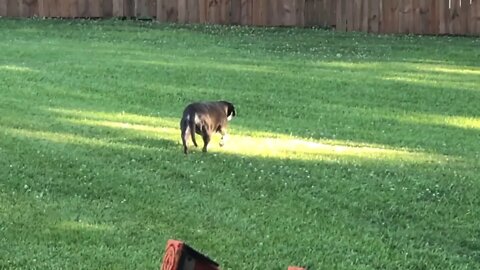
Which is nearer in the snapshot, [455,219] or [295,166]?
[455,219]

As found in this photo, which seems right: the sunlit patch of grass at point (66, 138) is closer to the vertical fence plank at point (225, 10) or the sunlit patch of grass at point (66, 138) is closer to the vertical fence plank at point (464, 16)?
the vertical fence plank at point (225, 10)

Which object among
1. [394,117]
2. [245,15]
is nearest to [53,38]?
[245,15]

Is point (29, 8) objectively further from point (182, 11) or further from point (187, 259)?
point (187, 259)

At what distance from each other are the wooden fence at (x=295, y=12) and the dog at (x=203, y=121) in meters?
9.52

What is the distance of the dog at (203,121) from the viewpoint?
23.8ft

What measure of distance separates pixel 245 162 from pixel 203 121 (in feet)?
1.49

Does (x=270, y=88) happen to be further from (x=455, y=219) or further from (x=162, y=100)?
(x=455, y=219)

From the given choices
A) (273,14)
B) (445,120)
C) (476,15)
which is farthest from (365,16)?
(445,120)

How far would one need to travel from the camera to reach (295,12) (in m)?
17.1

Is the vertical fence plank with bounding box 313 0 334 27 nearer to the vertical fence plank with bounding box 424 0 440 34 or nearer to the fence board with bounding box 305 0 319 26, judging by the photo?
the fence board with bounding box 305 0 319 26

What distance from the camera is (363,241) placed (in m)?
5.50

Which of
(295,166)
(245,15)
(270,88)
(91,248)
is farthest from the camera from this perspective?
(245,15)

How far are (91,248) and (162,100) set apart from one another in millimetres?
4983

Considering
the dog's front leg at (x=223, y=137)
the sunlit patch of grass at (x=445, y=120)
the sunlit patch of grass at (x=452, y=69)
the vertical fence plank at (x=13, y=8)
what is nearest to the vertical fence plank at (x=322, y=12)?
the sunlit patch of grass at (x=452, y=69)
